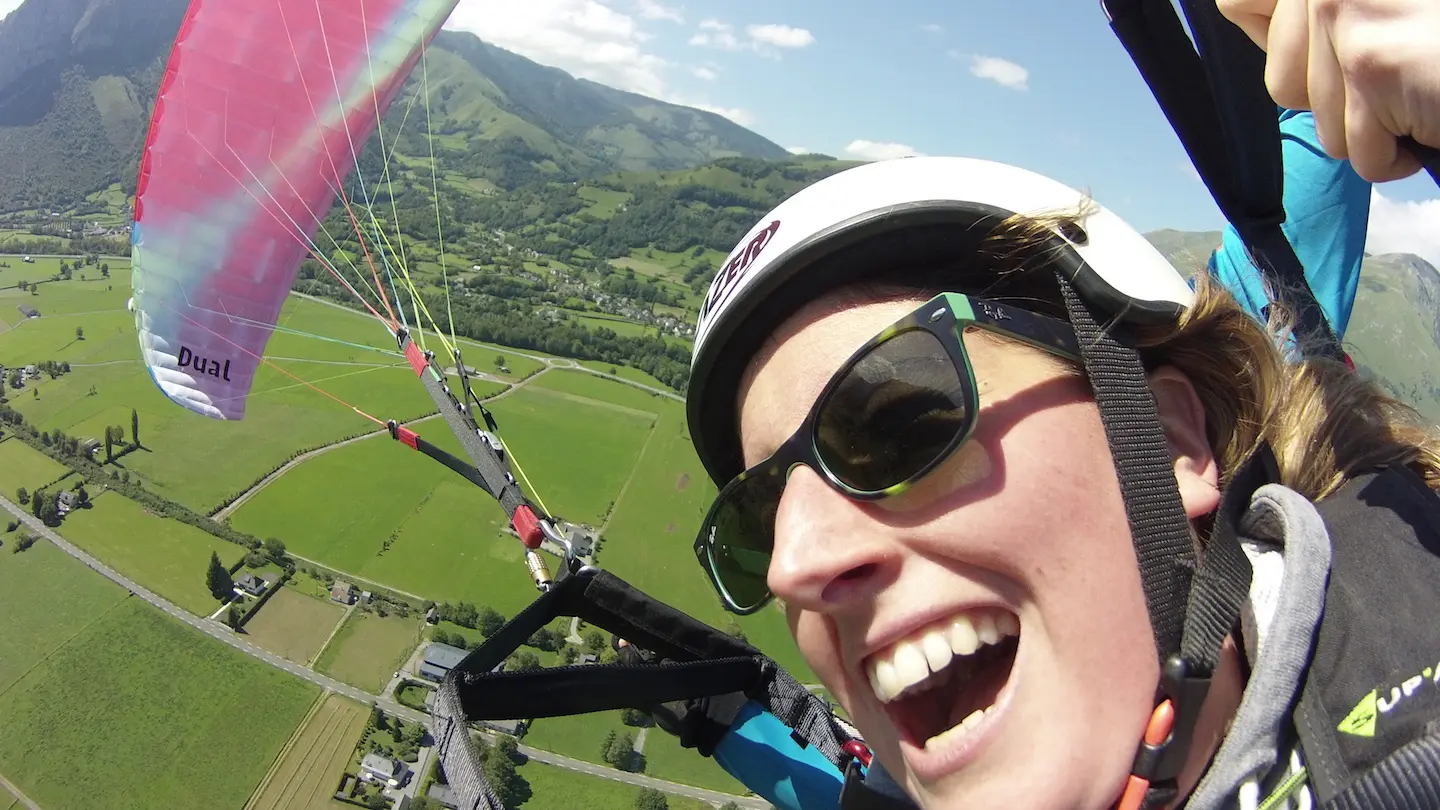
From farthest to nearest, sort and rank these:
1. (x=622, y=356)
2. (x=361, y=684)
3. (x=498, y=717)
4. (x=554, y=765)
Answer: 1. (x=622, y=356)
2. (x=361, y=684)
3. (x=554, y=765)
4. (x=498, y=717)

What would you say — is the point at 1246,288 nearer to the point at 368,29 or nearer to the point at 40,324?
the point at 368,29

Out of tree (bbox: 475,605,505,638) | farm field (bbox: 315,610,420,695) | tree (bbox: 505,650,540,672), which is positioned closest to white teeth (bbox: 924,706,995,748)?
tree (bbox: 505,650,540,672)

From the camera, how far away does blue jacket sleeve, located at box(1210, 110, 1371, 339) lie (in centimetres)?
241

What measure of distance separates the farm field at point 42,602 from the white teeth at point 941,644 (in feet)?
130

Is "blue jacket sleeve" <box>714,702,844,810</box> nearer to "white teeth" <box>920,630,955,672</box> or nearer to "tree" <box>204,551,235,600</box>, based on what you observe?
"white teeth" <box>920,630,955,672</box>

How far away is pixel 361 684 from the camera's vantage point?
29.0 metres

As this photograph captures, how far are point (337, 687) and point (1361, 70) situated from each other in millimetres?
34265

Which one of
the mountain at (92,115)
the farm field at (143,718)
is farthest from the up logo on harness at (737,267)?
the mountain at (92,115)

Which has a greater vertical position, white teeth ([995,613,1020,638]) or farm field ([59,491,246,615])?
white teeth ([995,613,1020,638])

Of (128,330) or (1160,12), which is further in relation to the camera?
(128,330)

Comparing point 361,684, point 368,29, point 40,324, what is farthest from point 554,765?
point 40,324

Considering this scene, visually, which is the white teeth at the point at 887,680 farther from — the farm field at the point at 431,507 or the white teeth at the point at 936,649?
the farm field at the point at 431,507

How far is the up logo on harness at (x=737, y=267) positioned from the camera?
5.60 feet

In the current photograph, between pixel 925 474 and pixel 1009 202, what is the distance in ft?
2.21
